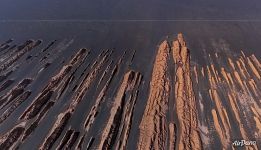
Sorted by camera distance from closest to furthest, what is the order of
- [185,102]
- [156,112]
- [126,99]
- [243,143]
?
[243,143], [156,112], [185,102], [126,99]

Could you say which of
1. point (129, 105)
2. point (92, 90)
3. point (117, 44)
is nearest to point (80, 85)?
point (92, 90)

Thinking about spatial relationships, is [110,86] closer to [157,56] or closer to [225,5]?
[157,56]

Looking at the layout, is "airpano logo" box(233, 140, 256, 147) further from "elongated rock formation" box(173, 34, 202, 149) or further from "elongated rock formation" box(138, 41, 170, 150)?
"elongated rock formation" box(138, 41, 170, 150)

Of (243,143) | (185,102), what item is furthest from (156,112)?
(243,143)

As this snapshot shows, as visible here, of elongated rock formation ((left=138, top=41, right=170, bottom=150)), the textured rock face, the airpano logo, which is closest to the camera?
the airpano logo

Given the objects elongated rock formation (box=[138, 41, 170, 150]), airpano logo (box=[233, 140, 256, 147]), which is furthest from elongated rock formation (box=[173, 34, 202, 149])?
airpano logo (box=[233, 140, 256, 147])

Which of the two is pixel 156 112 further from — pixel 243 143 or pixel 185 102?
pixel 243 143

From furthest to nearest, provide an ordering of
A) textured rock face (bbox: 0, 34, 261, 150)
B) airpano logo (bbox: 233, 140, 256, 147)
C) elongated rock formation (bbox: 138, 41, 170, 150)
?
textured rock face (bbox: 0, 34, 261, 150) → elongated rock formation (bbox: 138, 41, 170, 150) → airpano logo (bbox: 233, 140, 256, 147)
